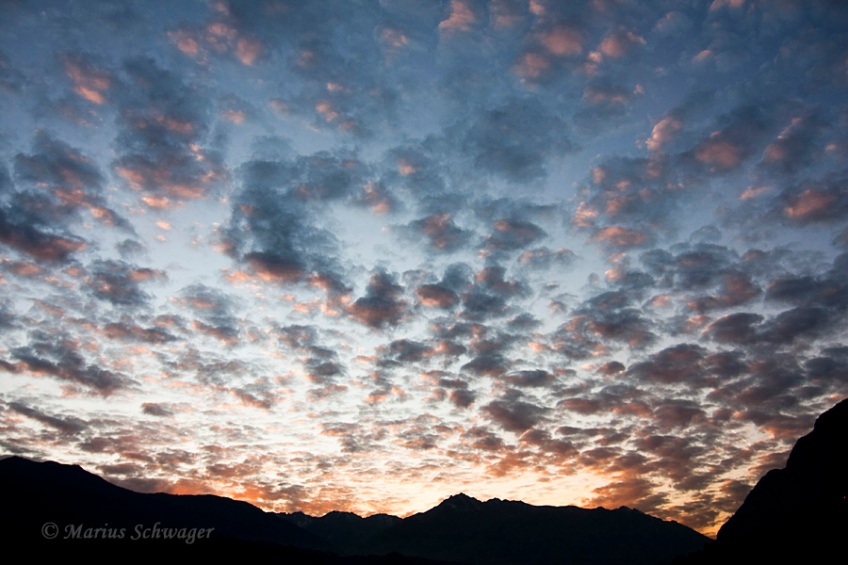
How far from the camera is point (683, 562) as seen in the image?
532ft

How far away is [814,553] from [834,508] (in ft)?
101

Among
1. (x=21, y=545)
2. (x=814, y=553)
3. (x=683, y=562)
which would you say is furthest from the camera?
(x=21, y=545)

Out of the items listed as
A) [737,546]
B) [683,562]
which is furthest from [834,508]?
[683,562]

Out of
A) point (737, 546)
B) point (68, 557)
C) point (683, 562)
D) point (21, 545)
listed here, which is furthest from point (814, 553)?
point (21, 545)

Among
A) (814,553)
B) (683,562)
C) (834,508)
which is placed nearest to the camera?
(814,553)

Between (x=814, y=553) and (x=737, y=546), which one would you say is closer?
(x=814, y=553)

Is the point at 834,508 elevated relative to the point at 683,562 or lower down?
elevated

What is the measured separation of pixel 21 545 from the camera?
195m

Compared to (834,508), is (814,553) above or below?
below

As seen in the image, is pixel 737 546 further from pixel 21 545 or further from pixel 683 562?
pixel 21 545

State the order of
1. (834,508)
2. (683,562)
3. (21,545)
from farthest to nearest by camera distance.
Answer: (21,545) < (683,562) < (834,508)

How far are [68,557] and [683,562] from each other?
216655 millimetres

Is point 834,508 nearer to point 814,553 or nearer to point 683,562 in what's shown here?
point 814,553

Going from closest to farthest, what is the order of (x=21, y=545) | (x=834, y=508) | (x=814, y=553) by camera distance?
(x=814, y=553) < (x=834, y=508) < (x=21, y=545)
